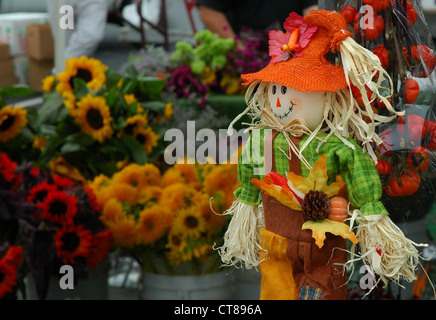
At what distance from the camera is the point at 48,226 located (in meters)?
1.75

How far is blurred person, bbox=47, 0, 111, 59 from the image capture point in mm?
3217

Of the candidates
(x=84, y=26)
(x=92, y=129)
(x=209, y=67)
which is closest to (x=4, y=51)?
(x=84, y=26)

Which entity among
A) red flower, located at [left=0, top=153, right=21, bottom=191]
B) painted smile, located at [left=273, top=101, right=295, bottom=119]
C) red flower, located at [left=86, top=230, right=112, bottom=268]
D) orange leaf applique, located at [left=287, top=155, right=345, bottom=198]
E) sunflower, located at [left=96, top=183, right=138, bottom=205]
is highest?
painted smile, located at [left=273, top=101, right=295, bottom=119]

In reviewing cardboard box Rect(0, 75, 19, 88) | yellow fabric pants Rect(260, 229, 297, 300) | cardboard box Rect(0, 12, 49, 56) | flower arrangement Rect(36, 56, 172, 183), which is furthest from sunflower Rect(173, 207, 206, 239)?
cardboard box Rect(0, 12, 49, 56)

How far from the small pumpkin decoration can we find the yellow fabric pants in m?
0.13

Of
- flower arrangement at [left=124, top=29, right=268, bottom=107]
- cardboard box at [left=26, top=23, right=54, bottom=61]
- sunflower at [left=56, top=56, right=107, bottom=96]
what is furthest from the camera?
cardboard box at [left=26, top=23, right=54, bottom=61]

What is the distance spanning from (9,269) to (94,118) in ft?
1.93

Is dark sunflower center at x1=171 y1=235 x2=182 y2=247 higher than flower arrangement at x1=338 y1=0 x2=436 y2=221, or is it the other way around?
flower arrangement at x1=338 y1=0 x2=436 y2=221

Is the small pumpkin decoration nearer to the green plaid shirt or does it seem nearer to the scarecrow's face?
the green plaid shirt

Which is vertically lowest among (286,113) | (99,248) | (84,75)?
(99,248)

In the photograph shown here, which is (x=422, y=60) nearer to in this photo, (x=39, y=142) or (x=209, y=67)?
(x=39, y=142)

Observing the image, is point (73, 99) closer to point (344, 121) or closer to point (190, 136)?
point (190, 136)

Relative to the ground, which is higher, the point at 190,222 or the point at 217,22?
the point at 217,22

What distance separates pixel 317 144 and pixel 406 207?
0.76ft
